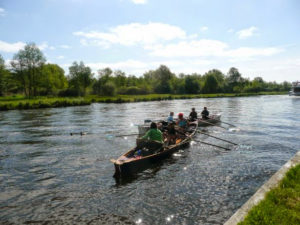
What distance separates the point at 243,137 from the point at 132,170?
12.4m

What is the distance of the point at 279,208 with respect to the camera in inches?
225

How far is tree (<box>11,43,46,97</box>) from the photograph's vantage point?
69562mm

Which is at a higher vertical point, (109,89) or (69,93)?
(109,89)

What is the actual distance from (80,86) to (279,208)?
96722mm

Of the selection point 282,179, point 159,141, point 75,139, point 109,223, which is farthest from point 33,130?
point 282,179

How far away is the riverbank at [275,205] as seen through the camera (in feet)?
17.2

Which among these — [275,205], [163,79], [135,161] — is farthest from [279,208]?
[163,79]

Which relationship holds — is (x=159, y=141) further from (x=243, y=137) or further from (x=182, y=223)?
(x=243, y=137)

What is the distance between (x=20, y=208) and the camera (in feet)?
27.2

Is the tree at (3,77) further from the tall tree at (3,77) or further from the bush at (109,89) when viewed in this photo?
the bush at (109,89)

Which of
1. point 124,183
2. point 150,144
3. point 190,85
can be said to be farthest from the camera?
point 190,85

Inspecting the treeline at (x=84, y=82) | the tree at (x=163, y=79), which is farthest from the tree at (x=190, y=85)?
the tree at (x=163, y=79)

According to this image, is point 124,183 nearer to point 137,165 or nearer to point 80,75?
point 137,165

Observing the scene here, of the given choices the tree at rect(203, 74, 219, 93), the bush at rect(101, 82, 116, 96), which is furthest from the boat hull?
the tree at rect(203, 74, 219, 93)
